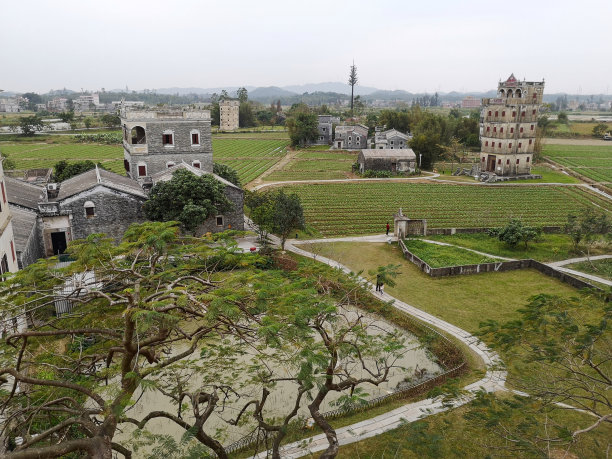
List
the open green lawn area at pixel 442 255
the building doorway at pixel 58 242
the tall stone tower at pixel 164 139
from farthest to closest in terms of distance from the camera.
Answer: the tall stone tower at pixel 164 139
the open green lawn area at pixel 442 255
the building doorway at pixel 58 242

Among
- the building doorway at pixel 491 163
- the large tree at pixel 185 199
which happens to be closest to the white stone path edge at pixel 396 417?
the large tree at pixel 185 199

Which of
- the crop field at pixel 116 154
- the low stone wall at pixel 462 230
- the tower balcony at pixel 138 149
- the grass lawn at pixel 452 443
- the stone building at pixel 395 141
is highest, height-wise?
the tower balcony at pixel 138 149

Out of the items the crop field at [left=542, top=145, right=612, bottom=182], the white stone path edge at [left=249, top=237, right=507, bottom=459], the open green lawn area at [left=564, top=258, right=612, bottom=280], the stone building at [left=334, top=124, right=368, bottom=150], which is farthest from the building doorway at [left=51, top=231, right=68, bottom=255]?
the stone building at [left=334, top=124, right=368, bottom=150]

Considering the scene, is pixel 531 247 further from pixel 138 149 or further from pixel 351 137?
pixel 351 137

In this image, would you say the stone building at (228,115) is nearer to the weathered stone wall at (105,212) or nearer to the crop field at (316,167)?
the crop field at (316,167)

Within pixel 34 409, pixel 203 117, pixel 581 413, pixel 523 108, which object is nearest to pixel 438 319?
pixel 581 413

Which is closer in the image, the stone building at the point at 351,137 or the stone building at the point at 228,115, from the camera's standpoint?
the stone building at the point at 351,137
